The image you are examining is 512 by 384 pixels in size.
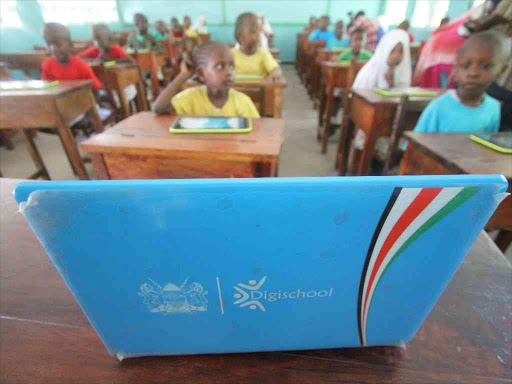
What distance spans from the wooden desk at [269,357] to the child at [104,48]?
3110mm

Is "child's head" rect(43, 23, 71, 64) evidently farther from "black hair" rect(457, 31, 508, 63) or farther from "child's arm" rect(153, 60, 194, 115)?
"black hair" rect(457, 31, 508, 63)

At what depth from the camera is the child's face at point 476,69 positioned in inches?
40.2

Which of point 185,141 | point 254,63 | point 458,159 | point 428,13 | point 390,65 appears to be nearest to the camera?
point 458,159

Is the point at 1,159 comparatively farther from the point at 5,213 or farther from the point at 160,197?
the point at 160,197

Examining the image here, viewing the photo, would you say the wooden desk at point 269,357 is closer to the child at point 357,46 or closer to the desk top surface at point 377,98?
the desk top surface at point 377,98

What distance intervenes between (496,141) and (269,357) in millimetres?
967

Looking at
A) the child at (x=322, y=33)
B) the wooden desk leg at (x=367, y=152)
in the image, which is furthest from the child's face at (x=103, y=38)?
the child at (x=322, y=33)

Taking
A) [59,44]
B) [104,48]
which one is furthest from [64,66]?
[104,48]

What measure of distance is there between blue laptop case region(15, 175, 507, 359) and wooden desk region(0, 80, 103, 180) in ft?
5.29

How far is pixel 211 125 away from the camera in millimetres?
943

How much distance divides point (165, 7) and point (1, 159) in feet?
25.7

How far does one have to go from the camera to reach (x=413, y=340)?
0.34 m

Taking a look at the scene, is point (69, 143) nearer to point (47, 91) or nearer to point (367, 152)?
point (47, 91)

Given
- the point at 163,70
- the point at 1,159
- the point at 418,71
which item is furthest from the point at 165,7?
the point at 418,71
